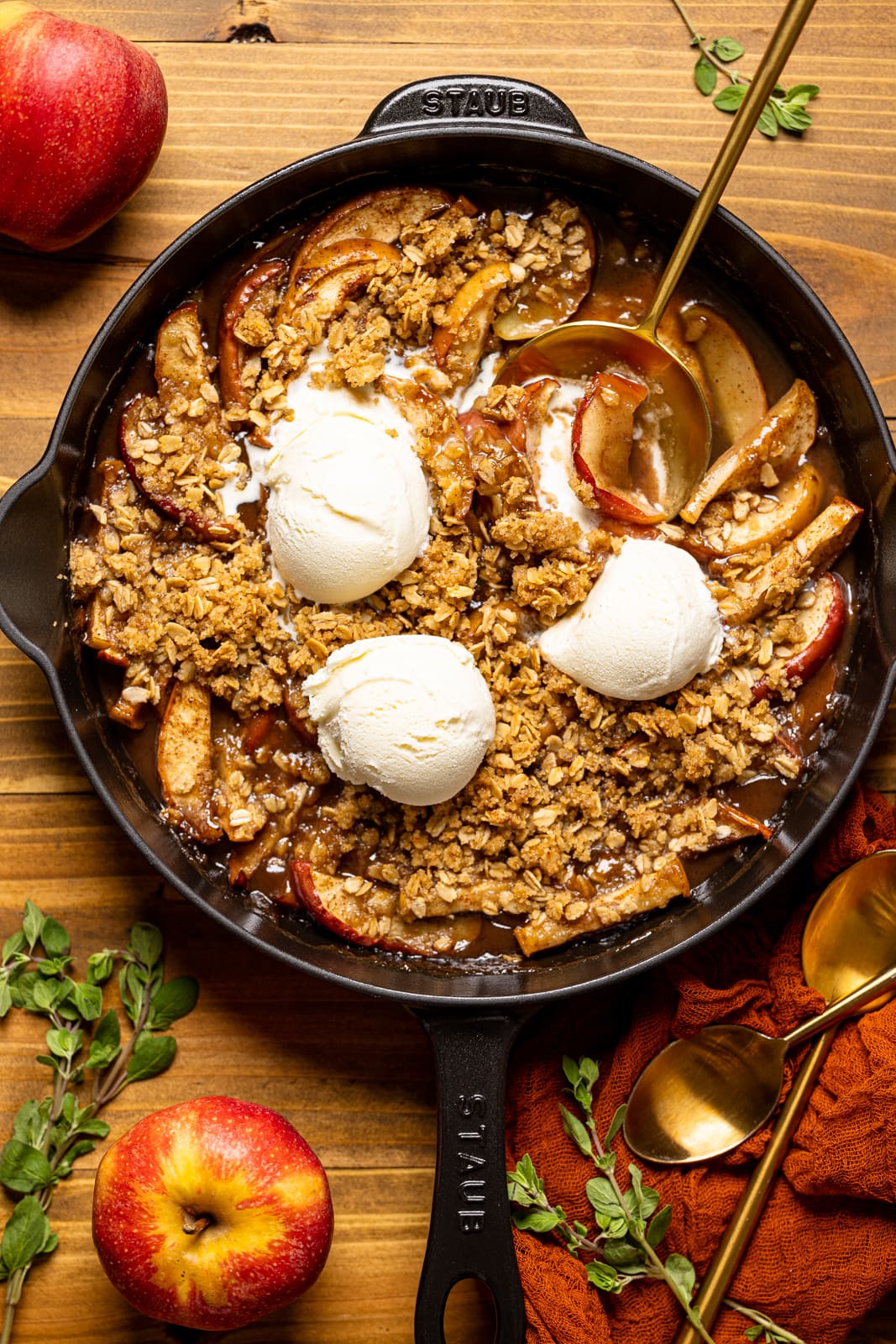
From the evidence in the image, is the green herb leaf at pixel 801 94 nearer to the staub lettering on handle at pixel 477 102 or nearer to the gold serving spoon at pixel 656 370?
the gold serving spoon at pixel 656 370

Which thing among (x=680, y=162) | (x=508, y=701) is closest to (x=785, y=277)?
(x=680, y=162)

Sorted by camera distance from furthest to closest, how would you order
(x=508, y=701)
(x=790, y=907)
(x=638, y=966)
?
(x=790, y=907), (x=508, y=701), (x=638, y=966)

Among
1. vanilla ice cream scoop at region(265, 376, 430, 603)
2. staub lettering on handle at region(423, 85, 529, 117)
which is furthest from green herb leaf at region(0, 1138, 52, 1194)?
staub lettering on handle at region(423, 85, 529, 117)

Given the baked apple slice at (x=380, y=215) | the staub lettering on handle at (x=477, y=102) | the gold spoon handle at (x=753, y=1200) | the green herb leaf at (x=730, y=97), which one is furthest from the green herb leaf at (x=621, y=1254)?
the green herb leaf at (x=730, y=97)

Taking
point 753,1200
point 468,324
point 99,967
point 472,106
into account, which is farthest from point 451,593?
point 753,1200

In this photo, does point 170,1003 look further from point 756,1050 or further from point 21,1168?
point 756,1050

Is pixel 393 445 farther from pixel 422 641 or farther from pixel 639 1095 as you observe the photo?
pixel 639 1095

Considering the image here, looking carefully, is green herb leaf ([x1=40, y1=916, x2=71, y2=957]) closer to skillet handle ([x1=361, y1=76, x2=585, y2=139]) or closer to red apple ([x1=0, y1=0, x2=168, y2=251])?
red apple ([x1=0, y1=0, x2=168, y2=251])
